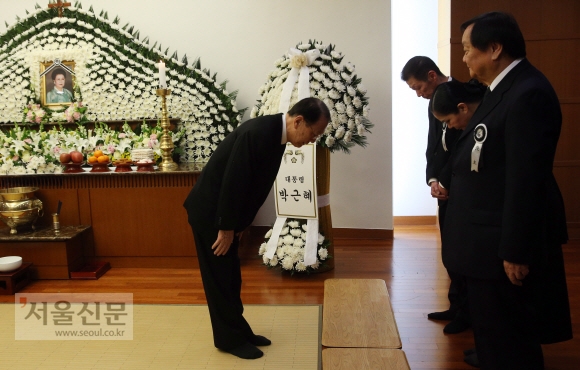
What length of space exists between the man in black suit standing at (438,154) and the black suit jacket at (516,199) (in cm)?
85

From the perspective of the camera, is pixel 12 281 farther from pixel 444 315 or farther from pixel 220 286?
pixel 444 315

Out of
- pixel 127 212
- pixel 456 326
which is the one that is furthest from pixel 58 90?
pixel 456 326

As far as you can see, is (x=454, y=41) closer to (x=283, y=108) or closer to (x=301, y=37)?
(x=301, y=37)

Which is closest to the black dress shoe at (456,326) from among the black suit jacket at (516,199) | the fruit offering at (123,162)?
the black suit jacket at (516,199)

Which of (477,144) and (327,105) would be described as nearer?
(477,144)

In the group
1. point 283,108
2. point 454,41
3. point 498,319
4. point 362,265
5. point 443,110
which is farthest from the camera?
point 454,41

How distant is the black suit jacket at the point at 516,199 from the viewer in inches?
66.0

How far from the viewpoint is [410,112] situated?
17.8 feet

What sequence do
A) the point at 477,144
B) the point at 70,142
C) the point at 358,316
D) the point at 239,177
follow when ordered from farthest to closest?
the point at 70,142
the point at 358,316
the point at 239,177
the point at 477,144

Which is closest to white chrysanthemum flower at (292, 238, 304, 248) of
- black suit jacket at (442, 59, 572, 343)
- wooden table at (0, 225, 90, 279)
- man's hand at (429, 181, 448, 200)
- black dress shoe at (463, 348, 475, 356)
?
Result: man's hand at (429, 181, 448, 200)

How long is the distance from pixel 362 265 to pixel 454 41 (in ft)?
7.49

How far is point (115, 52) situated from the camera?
4996 millimetres

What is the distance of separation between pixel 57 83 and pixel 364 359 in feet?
13.7

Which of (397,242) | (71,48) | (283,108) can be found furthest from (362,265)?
(71,48)
